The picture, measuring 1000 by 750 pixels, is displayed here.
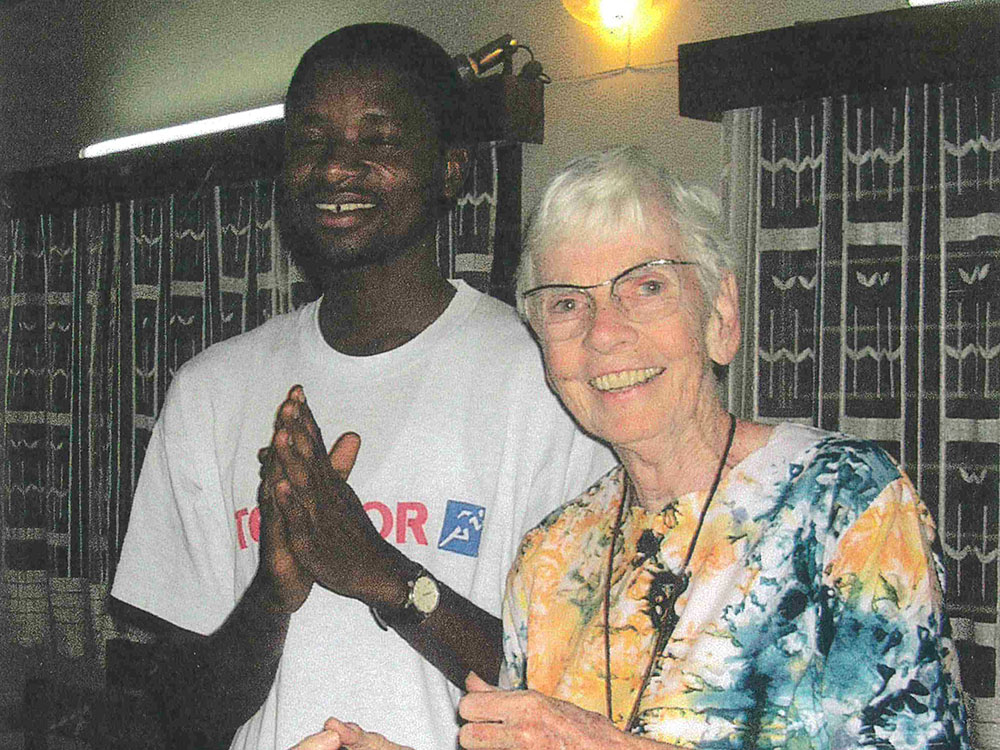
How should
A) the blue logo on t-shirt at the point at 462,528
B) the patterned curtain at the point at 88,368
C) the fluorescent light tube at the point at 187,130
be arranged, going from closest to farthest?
1. the blue logo on t-shirt at the point at 462,528
2. the fluorescent light tube at the point at 187,130
3. the patterned curtain at the point at 88,368

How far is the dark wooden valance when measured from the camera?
2250 millimetres

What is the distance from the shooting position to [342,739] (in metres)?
1.17

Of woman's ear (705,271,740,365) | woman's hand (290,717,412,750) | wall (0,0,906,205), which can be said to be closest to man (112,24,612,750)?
woman's hand (290,717,412,750)

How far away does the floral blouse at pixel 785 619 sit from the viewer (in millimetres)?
949

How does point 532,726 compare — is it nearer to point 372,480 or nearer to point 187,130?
point 372,480

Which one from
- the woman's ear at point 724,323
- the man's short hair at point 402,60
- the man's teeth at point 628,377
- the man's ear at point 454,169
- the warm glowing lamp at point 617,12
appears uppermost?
the warm glowing lamp at point 617,12

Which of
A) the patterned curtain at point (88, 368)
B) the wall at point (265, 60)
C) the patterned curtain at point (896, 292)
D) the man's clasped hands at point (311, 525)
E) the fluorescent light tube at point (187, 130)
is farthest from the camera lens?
the patterned curtain at point (88, 368)

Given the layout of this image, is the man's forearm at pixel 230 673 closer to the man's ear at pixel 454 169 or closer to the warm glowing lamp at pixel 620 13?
the man's ear at pixel 454 169

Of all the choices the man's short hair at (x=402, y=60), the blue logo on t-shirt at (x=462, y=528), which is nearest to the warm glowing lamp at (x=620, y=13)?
the man's short hair at (x=402, y=60)

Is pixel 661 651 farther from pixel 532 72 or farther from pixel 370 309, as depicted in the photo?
pixel 532 72

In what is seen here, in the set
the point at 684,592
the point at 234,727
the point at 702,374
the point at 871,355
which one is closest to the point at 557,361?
the point at 702,374

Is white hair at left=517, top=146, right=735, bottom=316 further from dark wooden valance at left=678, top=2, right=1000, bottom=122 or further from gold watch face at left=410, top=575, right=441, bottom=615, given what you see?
dark wooden valance at left=678, top=2, right=1000, bottom=122

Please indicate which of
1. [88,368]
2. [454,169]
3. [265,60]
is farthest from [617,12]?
[88,368]

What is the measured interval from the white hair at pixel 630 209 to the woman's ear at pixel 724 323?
0.01 m
